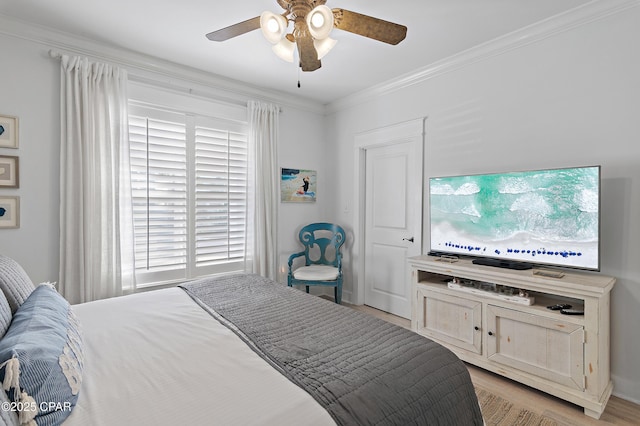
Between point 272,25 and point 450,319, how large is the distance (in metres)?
2.50

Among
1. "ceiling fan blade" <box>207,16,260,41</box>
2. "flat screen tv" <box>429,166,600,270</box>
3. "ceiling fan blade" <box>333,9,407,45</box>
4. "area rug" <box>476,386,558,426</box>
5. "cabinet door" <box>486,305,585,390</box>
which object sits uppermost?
"ceiling fan blade" <box>207,16,260,41</box>

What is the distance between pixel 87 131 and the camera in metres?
2.66

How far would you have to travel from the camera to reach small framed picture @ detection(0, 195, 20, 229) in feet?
7.86

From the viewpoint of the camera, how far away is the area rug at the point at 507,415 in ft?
6.19

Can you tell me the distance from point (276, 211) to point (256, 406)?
2.97 m

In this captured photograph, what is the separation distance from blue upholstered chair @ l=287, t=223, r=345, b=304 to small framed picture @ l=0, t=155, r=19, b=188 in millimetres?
2540

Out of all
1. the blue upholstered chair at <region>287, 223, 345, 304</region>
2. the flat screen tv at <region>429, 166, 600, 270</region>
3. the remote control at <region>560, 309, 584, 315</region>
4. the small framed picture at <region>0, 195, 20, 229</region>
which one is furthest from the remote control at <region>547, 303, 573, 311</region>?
the small framed picture at <region>0, 195, 20, 229</region>

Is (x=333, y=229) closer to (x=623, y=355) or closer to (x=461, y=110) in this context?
(x=461, y=110)

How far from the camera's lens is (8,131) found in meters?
2.42

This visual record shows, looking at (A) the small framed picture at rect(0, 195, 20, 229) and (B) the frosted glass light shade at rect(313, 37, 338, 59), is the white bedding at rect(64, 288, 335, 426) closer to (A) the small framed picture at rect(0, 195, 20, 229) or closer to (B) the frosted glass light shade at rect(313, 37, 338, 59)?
(A) the small framed picture at rect(0, 195, 20, 229)

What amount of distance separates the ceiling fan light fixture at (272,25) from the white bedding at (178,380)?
1.61 meters

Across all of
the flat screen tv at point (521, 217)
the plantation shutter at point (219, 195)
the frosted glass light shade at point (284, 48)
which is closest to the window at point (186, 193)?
the plantation shutter at point (219, 195)

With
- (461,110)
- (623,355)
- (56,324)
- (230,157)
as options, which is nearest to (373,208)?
(461,110)

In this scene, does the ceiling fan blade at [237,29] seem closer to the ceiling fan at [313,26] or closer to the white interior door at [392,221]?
the ceiling fan at [313,26]
